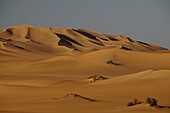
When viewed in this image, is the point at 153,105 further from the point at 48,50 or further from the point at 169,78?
the point at 48,50

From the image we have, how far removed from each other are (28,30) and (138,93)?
72638 millimetres

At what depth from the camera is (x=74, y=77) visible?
32812mm

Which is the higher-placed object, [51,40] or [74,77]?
[51,40]

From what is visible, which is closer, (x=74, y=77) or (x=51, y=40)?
(x=74, y=77)

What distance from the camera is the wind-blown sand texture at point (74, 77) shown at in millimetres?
16859

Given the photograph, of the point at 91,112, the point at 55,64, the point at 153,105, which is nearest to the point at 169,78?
the point at 153,105

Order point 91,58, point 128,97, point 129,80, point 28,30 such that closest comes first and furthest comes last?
point 128,97
point 129,80
point 91,58
point 28,30

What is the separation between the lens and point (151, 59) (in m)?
45.5

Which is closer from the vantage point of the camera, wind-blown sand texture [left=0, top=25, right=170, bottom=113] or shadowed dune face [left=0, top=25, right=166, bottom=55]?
wind-blown sand texture [left=0, top=25, right=170, bottom=113]

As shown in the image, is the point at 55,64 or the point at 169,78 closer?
the point at 169,78

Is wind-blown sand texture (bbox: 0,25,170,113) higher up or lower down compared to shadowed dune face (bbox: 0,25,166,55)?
lower down

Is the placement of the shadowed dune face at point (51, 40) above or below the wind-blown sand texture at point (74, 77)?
above

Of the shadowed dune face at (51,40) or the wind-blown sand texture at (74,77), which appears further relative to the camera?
the shadowed dune face at (51,40)

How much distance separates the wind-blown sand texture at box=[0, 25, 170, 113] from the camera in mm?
16859
